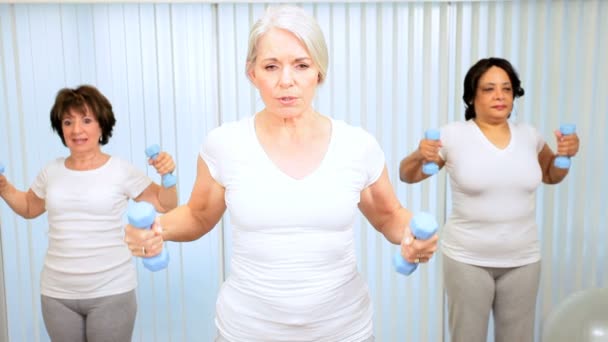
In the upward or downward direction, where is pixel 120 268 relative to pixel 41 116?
downward

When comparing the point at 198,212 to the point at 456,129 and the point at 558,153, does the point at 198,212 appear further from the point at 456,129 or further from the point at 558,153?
the point at 558,153

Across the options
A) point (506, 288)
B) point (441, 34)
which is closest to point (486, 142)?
point (506, 288)

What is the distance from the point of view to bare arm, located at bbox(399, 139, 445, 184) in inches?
91.9

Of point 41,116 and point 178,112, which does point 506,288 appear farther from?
point 41,116

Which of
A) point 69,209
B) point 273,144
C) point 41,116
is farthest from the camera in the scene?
point 41,116

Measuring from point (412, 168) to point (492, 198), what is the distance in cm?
30

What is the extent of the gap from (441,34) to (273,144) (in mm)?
1664

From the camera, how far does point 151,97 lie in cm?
291

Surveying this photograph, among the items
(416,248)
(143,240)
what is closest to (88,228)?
(143,240)

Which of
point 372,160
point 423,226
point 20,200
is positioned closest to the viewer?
point 423,226

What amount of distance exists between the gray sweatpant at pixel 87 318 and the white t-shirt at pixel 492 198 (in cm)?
116

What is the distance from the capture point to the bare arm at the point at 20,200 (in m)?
2.50

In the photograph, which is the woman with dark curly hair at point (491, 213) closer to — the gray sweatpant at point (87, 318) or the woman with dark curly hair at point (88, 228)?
the woman with dark curly hair at point (88, 228)

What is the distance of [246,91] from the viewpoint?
9.62 ft
